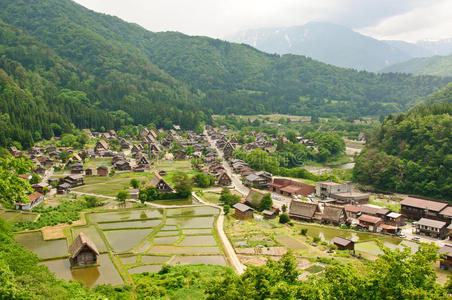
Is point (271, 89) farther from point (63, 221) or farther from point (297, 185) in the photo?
point (63, 221)

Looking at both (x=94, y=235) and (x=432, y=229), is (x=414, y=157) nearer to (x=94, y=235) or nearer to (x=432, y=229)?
(x=432, y=229)

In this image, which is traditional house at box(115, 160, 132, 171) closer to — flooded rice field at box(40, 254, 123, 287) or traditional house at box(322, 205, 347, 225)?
flooded rice field at box(40, 254, 123, 287)

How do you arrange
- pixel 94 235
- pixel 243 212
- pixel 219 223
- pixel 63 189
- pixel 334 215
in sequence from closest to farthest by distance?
pixel 94 235
pixel 219 223
pixel 334 215
pixel 243 212
pixel 63 189

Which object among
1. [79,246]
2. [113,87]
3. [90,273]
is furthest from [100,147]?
[113,87]

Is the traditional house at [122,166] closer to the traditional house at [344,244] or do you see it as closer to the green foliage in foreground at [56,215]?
the green foliage in foreground at [56,215]

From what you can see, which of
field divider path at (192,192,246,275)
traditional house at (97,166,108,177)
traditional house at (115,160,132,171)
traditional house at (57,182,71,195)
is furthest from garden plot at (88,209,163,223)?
traditional house at (115,160,132,171)

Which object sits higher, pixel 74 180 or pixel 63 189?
pixel 74 180

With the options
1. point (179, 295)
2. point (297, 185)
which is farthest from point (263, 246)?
point (297, 185)
